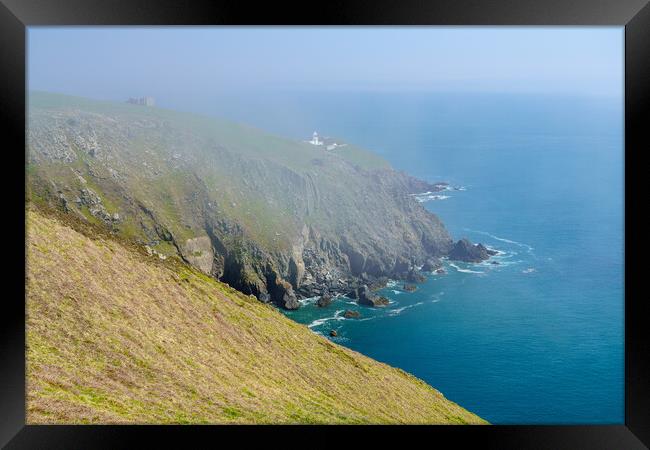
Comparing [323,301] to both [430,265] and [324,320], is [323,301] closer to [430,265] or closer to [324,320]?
[324,320]

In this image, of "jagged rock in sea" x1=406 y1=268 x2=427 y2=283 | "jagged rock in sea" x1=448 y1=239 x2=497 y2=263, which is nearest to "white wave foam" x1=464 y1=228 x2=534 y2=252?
"jagged rock in sea" x1=448 y1=239 x2=497 y2=263

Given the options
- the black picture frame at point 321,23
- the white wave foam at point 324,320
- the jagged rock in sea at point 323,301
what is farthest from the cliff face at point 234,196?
the black picture frame at point 321,23

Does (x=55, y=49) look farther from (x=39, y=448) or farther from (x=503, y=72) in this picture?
(x=39, y=448)

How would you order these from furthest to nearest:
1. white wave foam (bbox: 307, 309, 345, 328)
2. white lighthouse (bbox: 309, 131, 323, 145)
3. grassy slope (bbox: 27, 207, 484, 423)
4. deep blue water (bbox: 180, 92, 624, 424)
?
white lighthouse (bbox: 309, 131, 323, 145) → white wave foam (bbox: 307, 309, 345, 328) → deep blue water (bbox: 180, 92, 624, 424) → grassy slope (bbox: 27, 207, 484, 423)

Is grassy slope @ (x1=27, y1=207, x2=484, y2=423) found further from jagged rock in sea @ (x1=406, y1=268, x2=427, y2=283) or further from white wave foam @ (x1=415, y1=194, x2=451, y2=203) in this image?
white wave foam @ (x1=415, y1=194, x2=451, y2=203)

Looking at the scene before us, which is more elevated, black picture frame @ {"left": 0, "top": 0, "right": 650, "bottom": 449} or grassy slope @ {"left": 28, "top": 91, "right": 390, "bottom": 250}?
grassy slope @ {"left": 28, "top": 91, "right": 390, "bottom": 250}

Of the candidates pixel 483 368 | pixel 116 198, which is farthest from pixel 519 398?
pixel 116 198

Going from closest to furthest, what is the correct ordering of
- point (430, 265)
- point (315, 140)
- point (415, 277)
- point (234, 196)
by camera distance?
1. point (415, 277)
2. point (430, 265)
3. point (234, 196)
4. point (315, 140)

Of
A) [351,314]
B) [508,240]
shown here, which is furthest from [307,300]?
[508,240]
